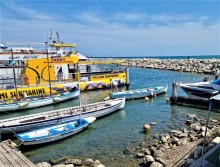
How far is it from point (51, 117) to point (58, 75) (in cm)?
1493

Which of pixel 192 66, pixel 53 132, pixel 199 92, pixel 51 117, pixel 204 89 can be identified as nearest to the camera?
pixel 53 132

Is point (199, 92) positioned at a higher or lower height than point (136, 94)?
higher

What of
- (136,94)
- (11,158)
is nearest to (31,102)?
(136,94)

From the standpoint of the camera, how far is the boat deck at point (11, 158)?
861cm

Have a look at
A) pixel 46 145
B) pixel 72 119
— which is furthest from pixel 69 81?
pixel 46 145

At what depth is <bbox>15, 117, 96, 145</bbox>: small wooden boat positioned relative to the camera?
12656 millimetres

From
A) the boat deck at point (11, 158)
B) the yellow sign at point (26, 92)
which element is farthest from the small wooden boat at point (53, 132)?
the yellow sign at point (26, 92)

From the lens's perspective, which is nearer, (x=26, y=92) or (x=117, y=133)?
(x=117, y=133)

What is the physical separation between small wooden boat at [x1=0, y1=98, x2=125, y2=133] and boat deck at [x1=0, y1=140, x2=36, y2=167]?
405 centimetres

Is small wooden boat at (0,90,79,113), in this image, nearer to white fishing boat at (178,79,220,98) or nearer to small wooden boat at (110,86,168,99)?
small wooden boat at (110,86,168,99)

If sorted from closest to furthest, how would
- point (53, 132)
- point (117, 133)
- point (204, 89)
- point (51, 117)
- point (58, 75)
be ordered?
point (53, 132)
point (117, 133)
point (51, 117)
point (204, 89)
point (58, 75)

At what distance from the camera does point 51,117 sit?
1602 cm

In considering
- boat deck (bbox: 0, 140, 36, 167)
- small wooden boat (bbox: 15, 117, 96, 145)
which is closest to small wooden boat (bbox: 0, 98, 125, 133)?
small wooden boat (bbox: 15, 117, 96, 145)

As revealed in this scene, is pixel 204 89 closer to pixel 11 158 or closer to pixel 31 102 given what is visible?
pixel 31 102
